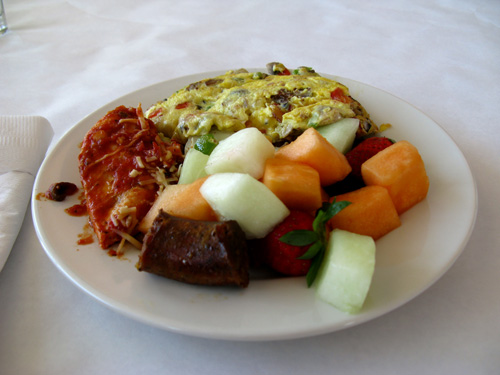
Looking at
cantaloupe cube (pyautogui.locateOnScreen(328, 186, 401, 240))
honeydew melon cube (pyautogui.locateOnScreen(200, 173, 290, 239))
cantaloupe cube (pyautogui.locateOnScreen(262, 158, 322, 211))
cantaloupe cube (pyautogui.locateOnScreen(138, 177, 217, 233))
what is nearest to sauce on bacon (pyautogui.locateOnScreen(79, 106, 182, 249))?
cantaloupe cube (pyautogui.locateOnScreen(138, 177, 217, 233))

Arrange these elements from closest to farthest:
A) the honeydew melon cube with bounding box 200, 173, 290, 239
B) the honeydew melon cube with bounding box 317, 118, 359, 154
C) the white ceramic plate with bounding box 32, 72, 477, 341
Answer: the white ceramic plate with bounding box 32, 72, 477, 341
the honeydew melon cube with bounding box 200, 173, 290, 239
the honeydew melon cube with bounding box 317, 118, 359, 154

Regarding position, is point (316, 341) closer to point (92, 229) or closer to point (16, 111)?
point (92, 229)

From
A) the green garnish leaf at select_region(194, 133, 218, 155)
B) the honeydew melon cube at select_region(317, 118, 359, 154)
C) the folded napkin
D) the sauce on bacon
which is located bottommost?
the folded napkin

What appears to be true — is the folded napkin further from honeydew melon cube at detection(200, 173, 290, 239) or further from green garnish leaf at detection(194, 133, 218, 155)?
honeydew melon cube at detection(200, 173, 290, 239)

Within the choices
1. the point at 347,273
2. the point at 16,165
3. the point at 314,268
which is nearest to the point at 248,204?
the point at 314,268

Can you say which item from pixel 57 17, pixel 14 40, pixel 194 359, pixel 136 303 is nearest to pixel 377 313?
pixel 194 359

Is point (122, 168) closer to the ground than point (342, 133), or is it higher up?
closer to the ground

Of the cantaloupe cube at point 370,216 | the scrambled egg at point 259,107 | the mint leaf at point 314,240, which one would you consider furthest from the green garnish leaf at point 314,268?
the scrambled egg at point 259,107

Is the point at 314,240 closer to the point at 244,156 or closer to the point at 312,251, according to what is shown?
the point at 312,251
